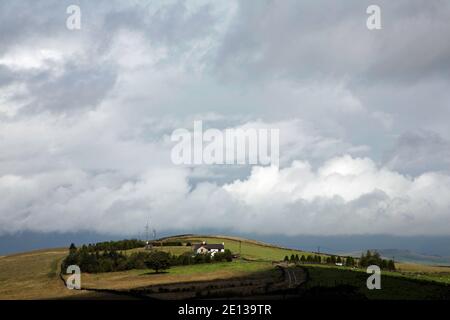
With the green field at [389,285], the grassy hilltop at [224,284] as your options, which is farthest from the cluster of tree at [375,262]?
the green field at [389,285]

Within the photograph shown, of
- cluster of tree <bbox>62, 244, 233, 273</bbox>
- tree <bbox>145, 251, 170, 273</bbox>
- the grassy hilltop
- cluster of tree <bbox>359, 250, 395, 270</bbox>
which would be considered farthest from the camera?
cluster of tree <bbox>359, 250, 395, 270</bbox>

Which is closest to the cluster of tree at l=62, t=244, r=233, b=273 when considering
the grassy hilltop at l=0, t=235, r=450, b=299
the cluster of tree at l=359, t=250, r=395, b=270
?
the grassy hilltop at l=0, t=235, r=450, b=299

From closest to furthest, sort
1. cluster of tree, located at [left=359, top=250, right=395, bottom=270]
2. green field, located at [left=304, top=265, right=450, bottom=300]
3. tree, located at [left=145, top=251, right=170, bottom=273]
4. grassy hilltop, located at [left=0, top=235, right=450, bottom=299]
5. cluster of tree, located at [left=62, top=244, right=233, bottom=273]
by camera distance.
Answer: green field, located at [left=304, top=265, right=450, bottom=300], grassy hilltop, located at [left=0, top=235, right=450, bottom=299], tree, located at [left=145, top=251, right=170, bottom=273], cluster of tree, located at [left=62, top=244, right=233, bottom=273], cluster of tree, located at [left=359, top=250, right=395, bottom=270]

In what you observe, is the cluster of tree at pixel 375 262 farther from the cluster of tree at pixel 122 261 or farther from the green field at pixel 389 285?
the green field at pixel 389 285

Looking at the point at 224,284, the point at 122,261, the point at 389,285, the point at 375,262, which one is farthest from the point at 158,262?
the point at 375,262

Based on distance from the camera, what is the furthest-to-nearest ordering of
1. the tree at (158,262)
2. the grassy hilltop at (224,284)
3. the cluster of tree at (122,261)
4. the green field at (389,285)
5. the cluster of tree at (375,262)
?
the cluster of tree at (375,262)
the cluster of tree at (122,261)
the tree at (158,262)
the grassy hilltop at (224,284)
the green field at (389,285)

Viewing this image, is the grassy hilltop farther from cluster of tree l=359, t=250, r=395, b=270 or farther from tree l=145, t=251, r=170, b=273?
cluster of tree l=359, t=250, r=395, b=270

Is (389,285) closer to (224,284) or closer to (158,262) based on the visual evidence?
(224,284)

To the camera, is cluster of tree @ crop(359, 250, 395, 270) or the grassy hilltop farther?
cluster of tree @ crop(359, 250, 395, 270)

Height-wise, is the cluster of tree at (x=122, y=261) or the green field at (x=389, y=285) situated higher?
the green field at (x=389, y=285)
